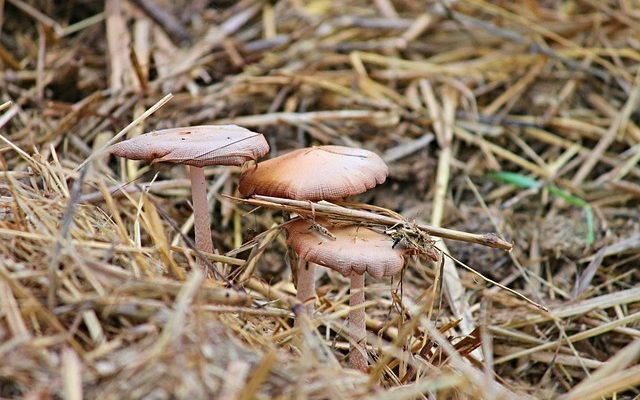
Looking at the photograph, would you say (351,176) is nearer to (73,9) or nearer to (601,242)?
(601,242)

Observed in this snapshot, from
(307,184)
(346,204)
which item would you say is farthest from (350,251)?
(346,204)

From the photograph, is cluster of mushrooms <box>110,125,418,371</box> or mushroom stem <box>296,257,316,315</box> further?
mushroom stem <box>296,257,316,315</box>

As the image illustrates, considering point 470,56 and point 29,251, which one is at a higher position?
point 29,251

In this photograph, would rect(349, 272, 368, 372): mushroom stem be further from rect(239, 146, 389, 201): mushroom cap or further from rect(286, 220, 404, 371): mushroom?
rect(239, 146, 389, 201): mushroom cap

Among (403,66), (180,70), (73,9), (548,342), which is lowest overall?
(548,342)

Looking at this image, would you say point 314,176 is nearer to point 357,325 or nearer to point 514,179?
point 357,325

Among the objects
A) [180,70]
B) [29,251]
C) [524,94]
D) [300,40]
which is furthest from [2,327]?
[524,94]

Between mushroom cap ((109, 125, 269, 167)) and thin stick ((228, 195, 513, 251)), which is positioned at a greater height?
mushroom cap ((109, 125, 269, 167))

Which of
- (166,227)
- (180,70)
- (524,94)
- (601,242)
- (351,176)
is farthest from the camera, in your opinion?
(524,94)

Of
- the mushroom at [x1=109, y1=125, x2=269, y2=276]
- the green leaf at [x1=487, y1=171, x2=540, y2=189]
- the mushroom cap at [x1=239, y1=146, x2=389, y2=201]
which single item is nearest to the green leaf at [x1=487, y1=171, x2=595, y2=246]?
the green leaf at [x1=487, y1=171, x2=540, y2=189]
